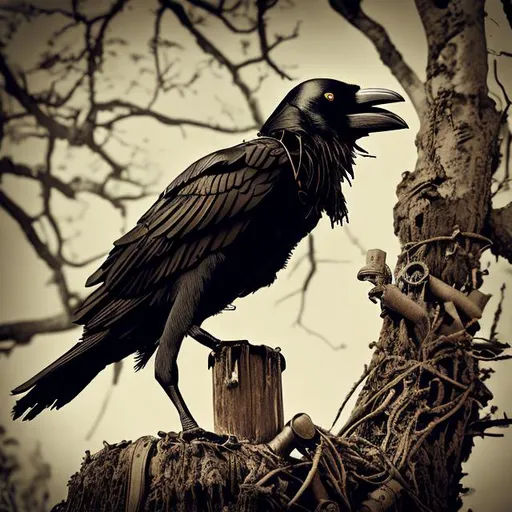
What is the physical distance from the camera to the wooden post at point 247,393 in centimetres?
248

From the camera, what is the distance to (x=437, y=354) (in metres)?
2.84

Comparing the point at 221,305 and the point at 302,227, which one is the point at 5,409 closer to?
→ the point at 221,305

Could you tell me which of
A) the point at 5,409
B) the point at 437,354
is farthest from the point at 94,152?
the point at 437,354

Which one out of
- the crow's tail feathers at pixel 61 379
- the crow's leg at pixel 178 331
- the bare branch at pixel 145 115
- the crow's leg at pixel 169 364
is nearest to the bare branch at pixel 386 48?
the bare branch at pixel 145 115

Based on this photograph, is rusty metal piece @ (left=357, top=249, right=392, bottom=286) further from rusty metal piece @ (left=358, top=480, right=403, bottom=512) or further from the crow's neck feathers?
rusty metal piece @ (left=358, top=480, right=403, bottom=512)

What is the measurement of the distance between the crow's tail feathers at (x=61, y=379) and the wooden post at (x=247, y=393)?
39 cm

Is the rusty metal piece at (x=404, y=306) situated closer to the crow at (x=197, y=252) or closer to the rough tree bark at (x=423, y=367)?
the rough tree bark at (x=423, y=367)

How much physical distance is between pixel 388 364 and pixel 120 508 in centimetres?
104

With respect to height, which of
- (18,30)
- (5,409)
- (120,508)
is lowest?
(120,508)

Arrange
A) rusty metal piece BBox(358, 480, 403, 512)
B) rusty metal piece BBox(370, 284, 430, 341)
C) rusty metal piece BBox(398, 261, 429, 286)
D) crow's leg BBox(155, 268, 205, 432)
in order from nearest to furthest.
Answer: rusty metal piece BBox(358, 480, 403, 512) < crow's leg BBox(155, 268, 205, 432) < rusty metal piece BBox(370, 284, 430, 341) < rusty metal piece BBox(398, 261, 429, 286)

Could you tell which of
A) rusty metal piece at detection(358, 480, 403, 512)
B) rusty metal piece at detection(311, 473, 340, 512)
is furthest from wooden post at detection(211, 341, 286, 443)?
rusty metal piece at detection(358, 480, 403, 512)

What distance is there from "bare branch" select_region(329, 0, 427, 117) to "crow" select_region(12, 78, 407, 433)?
97cm

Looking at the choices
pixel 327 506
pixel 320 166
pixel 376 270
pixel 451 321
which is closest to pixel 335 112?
pixel 320 166

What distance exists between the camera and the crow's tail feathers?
2.62m
